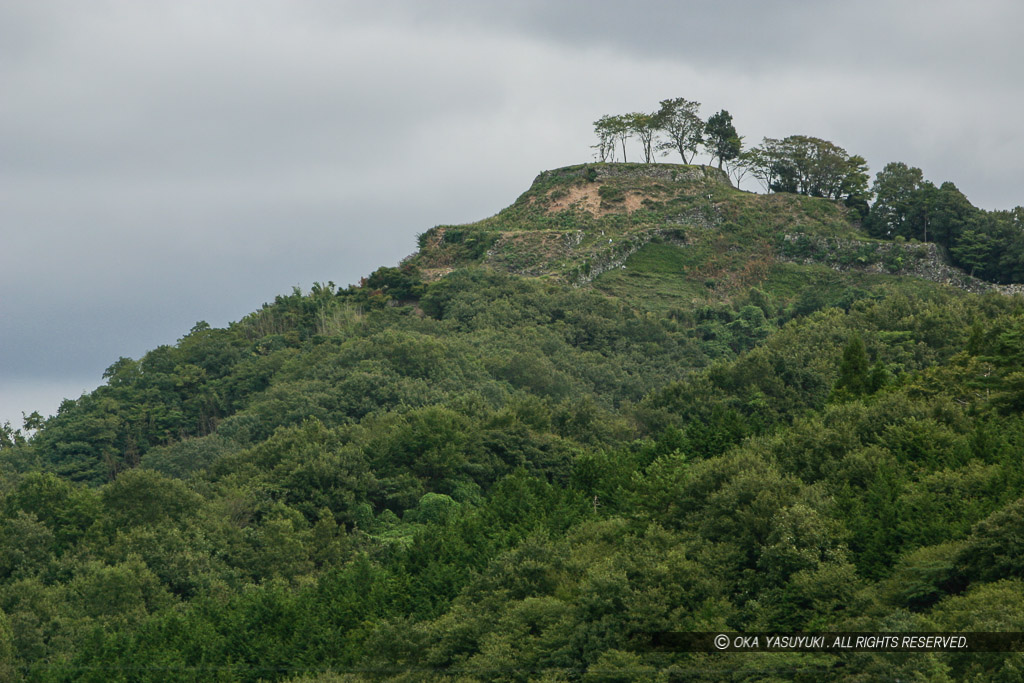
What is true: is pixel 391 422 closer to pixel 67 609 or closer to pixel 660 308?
pixel 67 609

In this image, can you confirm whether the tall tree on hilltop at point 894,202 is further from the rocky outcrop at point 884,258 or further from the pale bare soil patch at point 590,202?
the pale bare soil patch at point 590,202

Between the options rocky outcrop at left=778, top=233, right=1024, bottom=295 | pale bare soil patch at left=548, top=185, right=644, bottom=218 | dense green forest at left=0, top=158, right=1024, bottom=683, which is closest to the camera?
dense green forest at left=0, top=158, right=1024, bottom=683

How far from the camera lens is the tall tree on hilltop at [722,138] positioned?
110 metres

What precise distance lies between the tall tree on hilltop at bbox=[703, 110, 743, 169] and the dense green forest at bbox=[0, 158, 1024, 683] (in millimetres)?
4169

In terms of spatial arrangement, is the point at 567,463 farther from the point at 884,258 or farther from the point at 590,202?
the point at 590,202

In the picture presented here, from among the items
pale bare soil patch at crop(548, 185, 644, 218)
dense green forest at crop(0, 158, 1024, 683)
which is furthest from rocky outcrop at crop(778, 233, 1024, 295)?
pale bare soil patch at crop(548, 185, 644, 218)

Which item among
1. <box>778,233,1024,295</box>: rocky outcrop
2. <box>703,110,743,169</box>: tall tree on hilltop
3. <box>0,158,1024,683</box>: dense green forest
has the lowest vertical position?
<box>0,158,1024,683</box>: dense green forest

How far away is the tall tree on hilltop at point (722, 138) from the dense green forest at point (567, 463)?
417 cm

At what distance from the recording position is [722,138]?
11094 cm

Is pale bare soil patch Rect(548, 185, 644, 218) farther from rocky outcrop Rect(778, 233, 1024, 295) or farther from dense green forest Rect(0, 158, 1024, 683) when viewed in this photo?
rocky outcrop Rect(778, 233, 1024, 295)

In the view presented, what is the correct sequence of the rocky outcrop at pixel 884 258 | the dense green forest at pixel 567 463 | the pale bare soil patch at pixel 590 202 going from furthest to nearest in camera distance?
the pale bare soil patch at pixel 590 202, the rocky outcrop at pixel 884 258, the dense green forest at pixel 567 463

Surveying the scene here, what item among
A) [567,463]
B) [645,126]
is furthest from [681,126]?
[567,463]

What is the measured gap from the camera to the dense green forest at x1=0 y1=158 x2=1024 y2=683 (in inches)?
1390

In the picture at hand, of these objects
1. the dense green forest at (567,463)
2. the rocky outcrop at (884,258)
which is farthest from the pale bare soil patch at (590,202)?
the rocky outcrop at (884,258)
